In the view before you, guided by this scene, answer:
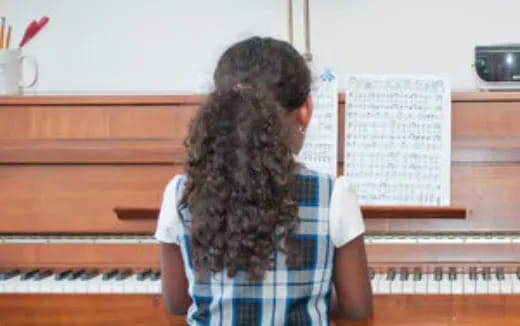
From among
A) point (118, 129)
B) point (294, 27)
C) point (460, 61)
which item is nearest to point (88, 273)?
point (118, 129)

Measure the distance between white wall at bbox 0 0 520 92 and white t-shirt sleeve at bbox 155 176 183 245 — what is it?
1.40 metres

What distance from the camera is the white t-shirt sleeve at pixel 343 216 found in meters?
1.38

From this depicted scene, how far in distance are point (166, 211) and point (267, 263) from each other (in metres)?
0.21

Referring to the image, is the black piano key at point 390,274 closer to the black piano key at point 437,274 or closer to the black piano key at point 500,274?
the black piano key at point 437,274

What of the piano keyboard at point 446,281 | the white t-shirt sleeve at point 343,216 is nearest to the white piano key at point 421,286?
the piano keyboard at point 446,281

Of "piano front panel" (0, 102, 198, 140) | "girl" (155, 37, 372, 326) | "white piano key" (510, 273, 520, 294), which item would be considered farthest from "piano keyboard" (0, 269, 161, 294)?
"white piano key" (510, 273, 520, 294)

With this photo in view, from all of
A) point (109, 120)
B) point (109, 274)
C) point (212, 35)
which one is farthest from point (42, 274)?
point (212, 35)

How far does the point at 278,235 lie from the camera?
4.42ft

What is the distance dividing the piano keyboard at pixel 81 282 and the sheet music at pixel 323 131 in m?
0.47

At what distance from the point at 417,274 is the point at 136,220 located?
27.9 inches

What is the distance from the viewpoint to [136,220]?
82.2 inches

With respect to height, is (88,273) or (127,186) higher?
(127,186)

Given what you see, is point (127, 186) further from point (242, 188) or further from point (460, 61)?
point (460, 61)

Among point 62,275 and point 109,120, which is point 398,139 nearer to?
point 109,120
